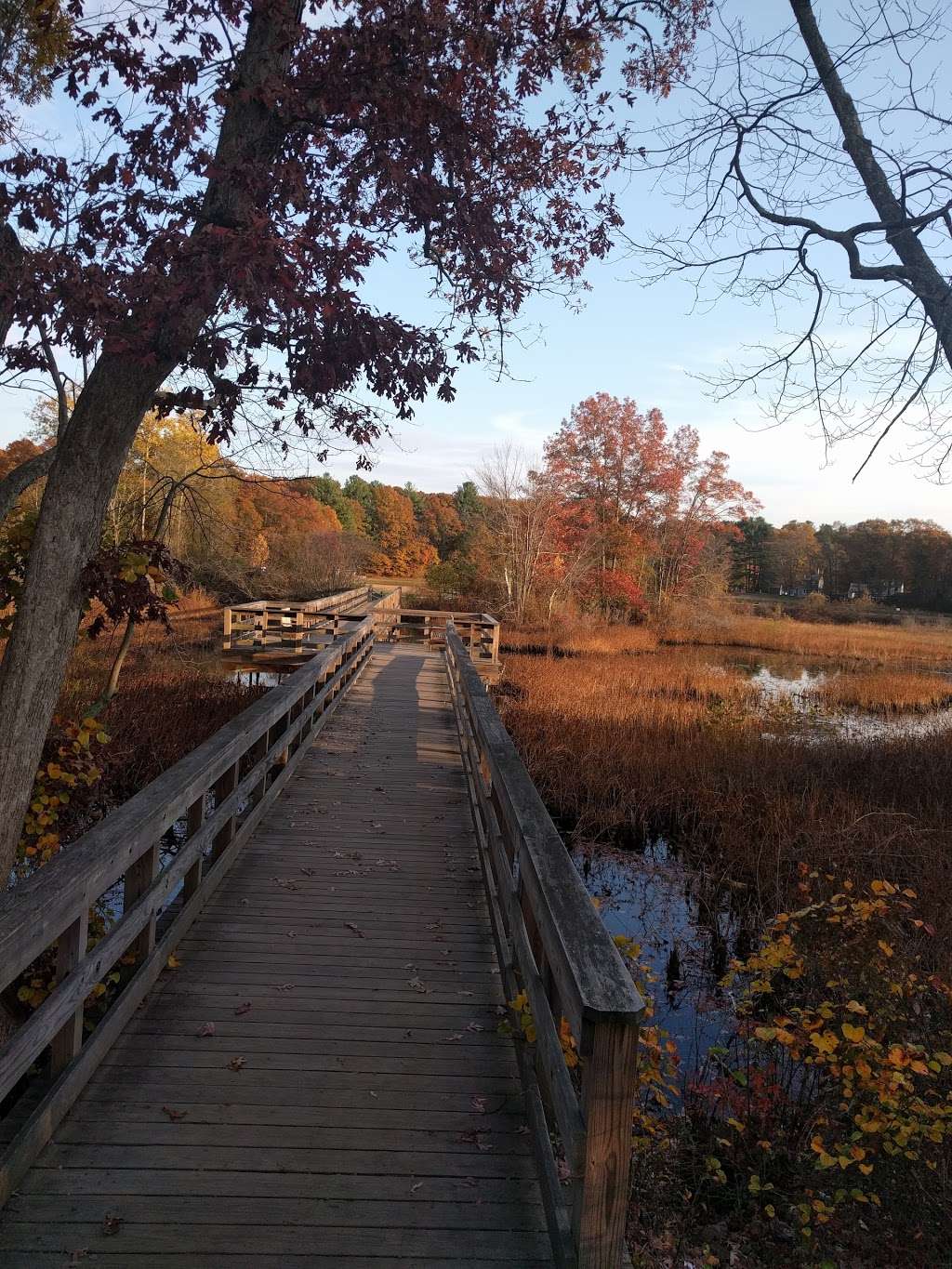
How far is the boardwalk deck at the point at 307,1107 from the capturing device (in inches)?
85.5

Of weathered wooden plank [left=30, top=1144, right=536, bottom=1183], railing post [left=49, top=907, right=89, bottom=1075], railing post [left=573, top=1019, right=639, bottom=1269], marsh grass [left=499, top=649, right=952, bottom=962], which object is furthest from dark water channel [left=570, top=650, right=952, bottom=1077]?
railing post [left=49, top=907, right=89, bottom=1075]

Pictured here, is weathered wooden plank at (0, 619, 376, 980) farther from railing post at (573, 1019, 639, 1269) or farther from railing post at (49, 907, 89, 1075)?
railing post at (573, 1019, 639, 1269)

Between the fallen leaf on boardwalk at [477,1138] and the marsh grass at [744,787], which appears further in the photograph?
the marsh grass at [744,787]

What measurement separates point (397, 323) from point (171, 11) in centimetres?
240

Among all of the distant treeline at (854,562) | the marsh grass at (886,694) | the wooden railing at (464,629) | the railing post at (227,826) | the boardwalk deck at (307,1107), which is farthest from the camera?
the distant treeline at (854,562)

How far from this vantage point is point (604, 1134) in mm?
1912

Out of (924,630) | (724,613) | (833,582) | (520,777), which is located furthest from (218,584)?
(833,582)

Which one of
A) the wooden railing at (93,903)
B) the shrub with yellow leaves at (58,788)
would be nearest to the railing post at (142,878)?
the wooden railing at (93,903)

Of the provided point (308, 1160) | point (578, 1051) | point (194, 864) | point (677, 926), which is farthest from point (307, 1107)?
point (677, 926)

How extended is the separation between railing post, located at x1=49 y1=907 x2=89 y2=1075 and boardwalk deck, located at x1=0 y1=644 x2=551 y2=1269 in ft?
0.56

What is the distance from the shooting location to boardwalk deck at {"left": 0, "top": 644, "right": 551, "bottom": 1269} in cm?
217

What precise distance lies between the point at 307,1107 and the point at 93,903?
1038 mm

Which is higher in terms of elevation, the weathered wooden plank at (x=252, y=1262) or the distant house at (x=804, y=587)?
the distant house at (x=804, y=587)

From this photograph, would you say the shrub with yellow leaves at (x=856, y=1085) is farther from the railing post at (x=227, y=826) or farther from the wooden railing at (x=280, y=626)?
the wooden railing at (x=280, y=626)
